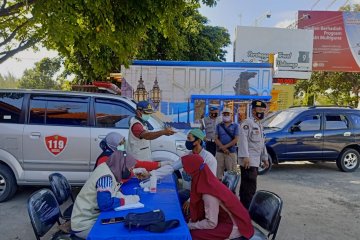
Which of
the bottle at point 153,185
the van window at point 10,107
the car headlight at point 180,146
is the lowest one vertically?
the bottle at point 153,185

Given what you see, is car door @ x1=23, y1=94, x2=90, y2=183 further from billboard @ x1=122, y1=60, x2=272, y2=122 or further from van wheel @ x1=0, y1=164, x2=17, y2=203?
billboard @ x1=122, y1=60, x2=272, y2=122

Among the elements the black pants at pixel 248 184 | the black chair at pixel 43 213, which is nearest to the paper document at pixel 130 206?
the black chair at pixel 43 213

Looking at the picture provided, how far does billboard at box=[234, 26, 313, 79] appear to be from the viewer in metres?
21.4

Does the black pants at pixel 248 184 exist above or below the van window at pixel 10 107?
below

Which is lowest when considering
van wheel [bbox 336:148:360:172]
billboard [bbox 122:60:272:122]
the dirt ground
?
the dirt ground

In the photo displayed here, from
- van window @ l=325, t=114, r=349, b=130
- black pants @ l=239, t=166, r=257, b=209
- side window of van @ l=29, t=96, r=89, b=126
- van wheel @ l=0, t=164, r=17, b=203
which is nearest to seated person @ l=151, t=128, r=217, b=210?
black pants @ l=239, t=166, r=257, b=209

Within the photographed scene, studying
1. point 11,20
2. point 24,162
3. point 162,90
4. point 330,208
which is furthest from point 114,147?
point 162,90

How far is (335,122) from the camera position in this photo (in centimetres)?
933

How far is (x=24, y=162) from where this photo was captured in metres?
5.74

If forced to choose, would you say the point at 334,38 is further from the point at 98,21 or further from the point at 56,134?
the point at 56,134

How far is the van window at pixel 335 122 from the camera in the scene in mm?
9250

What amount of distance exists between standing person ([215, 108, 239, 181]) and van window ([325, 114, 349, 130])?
3.75 meters

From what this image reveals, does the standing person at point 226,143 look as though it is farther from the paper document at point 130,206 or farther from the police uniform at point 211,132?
the paper document at point 130,206

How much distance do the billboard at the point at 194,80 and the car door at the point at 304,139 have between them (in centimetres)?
416
